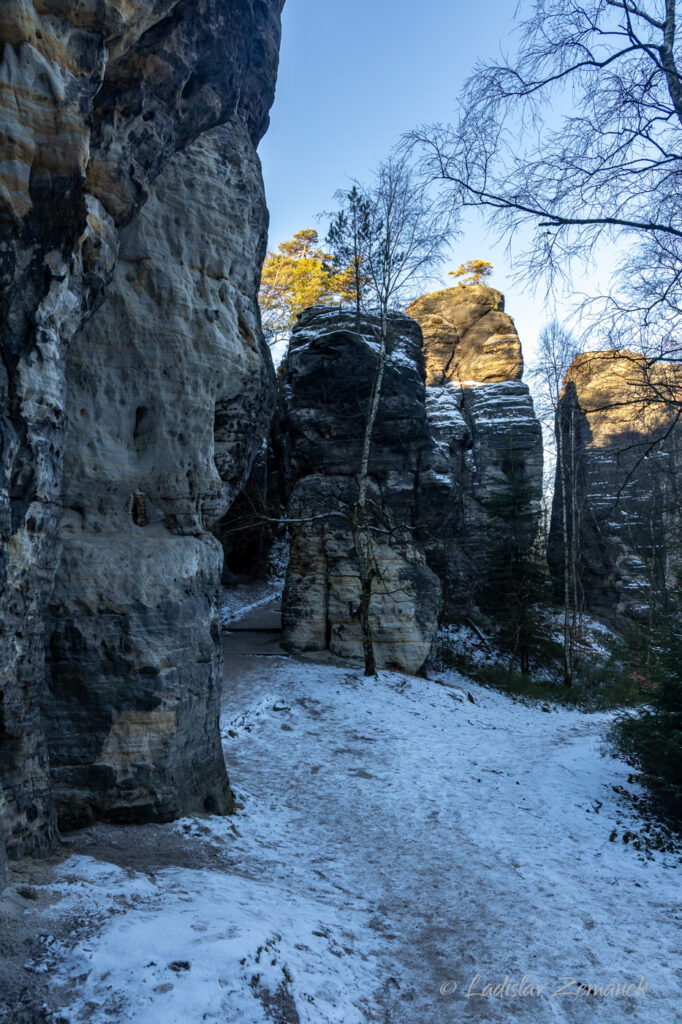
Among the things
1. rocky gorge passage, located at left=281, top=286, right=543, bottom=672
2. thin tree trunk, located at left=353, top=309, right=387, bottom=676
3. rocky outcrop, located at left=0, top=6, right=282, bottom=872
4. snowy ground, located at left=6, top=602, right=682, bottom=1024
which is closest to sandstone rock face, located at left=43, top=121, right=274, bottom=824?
rocky outcrop, located at left=0, top=6, right=282, bottom=872

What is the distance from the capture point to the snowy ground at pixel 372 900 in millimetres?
3258

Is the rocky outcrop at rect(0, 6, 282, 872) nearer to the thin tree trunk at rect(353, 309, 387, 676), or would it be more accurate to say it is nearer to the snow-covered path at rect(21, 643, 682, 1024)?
the snow-covered path at rect(21, 643, 682, 1024)

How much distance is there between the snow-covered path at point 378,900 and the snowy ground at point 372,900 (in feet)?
0.06

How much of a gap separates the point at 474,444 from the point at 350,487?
43.4ft

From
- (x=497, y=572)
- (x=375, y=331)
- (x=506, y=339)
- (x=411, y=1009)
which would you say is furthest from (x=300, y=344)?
(x=506, y=339)

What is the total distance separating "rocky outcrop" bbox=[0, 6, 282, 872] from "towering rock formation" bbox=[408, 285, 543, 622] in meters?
9.74

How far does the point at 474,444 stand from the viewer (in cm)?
2695

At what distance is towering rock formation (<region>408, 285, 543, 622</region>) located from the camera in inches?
736

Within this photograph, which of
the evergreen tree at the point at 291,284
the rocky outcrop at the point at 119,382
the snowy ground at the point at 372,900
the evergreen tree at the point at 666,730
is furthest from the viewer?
the evergreen tree at the point at 291,284

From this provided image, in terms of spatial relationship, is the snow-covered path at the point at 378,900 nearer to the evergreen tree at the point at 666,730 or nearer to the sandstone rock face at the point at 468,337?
the evergreen tree at the point at 666,730

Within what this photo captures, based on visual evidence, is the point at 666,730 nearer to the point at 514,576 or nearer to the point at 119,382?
the point at 119,382

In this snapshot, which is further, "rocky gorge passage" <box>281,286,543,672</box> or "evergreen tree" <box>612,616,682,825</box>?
"rocky gorge passage" <box>281,286,543,672</box>

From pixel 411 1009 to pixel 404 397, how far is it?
14020mm

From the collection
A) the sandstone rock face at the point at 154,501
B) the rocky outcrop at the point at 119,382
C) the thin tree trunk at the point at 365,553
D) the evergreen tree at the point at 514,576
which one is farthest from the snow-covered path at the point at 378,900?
the evergreen tree at the point at 514,576
